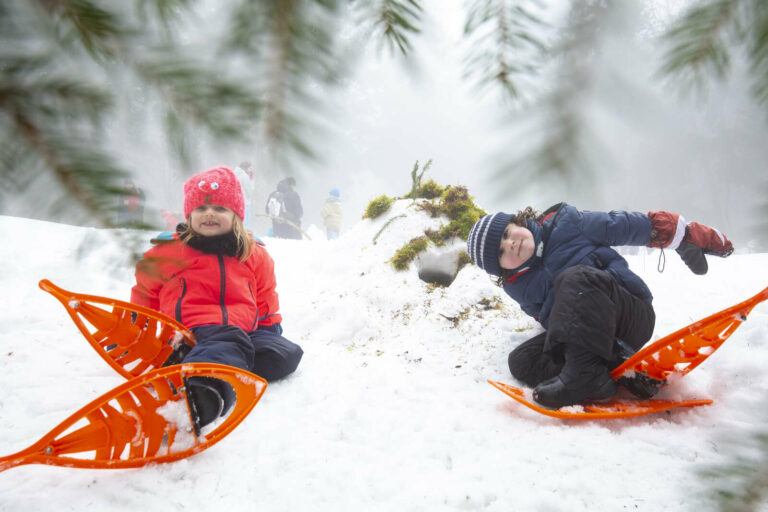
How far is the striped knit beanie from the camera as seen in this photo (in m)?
1.70

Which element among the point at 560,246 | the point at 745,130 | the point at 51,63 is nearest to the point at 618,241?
the point at 560,246

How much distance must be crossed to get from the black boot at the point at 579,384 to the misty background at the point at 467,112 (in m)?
0.92

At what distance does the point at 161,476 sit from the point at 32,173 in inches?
36.7

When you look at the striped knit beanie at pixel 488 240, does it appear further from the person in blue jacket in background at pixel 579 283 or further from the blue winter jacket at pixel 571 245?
the blue winter jacket at pixel 571 245

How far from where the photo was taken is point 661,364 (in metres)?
1.30

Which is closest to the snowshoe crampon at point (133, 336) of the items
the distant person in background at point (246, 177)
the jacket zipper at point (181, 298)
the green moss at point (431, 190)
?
the jacket zipper at point (181, 298)

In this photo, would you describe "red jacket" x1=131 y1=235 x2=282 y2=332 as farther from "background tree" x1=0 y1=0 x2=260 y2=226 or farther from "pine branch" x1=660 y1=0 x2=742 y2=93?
"pine branch" x1=660 y1=0 x2=742 y2=93

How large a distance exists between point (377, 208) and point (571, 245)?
2.17 m

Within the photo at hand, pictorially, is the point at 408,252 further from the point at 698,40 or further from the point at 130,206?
the point at 130,206

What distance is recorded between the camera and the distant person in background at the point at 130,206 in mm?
400

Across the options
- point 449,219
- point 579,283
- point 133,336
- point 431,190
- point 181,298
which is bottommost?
point 133,336

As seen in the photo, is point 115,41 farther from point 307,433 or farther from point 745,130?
point 307,433

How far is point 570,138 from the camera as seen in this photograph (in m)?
0.46

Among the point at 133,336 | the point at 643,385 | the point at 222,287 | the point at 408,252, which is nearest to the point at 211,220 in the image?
the point at 222,287
